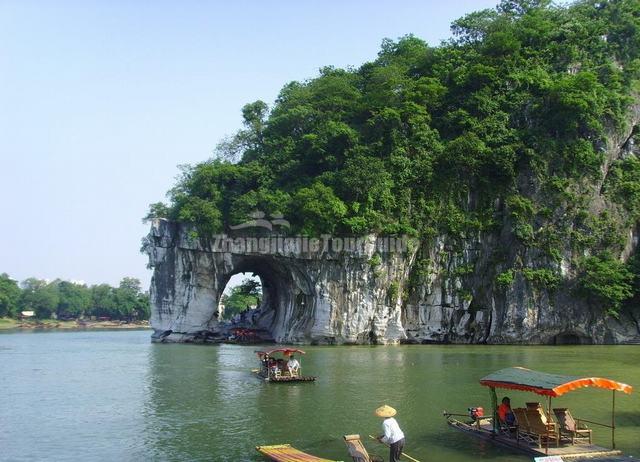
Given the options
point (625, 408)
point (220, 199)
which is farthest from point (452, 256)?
point (625, 408)

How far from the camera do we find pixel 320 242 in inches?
1510

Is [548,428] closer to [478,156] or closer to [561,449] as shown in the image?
[561,449]

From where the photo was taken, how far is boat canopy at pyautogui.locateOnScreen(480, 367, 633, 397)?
1165 centimetres

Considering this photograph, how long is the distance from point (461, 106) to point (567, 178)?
8.38 meters

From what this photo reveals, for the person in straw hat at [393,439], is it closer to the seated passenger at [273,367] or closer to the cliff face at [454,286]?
the seated passenger at [273,367]

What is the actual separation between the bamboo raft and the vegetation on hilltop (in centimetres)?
2547

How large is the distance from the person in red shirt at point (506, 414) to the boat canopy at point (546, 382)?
32cm

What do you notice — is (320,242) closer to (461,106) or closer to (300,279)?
(300,279)

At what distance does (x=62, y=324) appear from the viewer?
94.4 metres

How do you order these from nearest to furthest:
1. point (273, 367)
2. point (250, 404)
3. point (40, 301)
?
point (250, 404) → point (273, 367) → point (40, 301)

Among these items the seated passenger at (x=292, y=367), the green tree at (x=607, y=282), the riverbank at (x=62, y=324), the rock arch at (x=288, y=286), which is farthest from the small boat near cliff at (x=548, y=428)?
the riverbank at (x=62, y=324)

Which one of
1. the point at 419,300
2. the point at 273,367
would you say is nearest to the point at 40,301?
the point at 419,300

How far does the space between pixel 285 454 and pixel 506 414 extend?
179 inches

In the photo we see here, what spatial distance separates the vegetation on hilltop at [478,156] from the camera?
37.6 m
